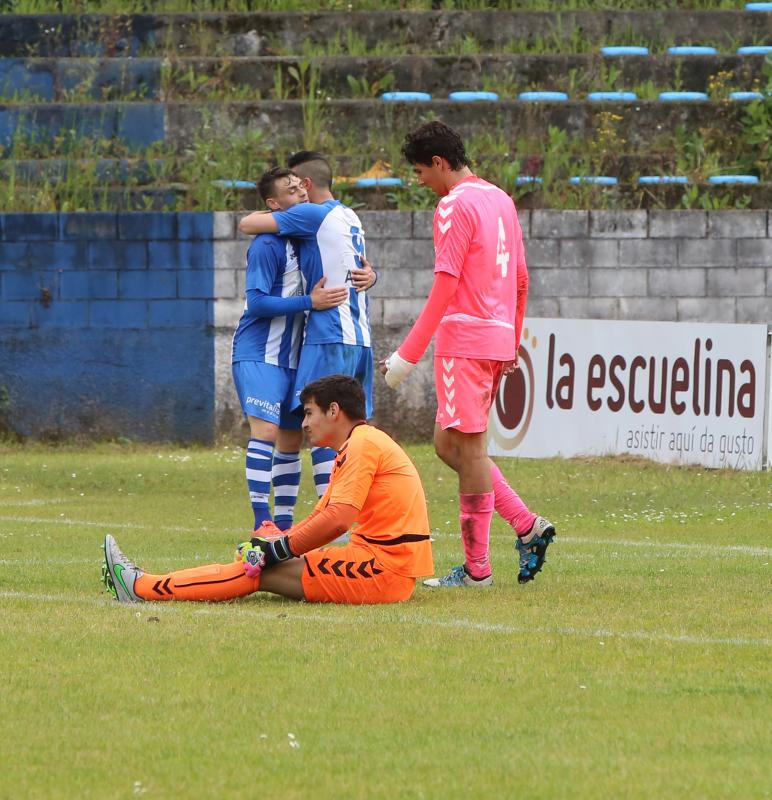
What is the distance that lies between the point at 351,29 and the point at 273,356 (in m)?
11.5

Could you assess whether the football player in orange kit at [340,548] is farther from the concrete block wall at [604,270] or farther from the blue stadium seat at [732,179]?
the blue stadium seat at [732,179]

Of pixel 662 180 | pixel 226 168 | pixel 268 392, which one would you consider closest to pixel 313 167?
pixel 268 392

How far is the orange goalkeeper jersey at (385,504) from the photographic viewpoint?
23.6 ft

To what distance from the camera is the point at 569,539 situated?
10.5m

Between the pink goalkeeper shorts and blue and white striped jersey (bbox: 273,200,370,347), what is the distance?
6.12 feet

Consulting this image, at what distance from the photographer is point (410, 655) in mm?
6074

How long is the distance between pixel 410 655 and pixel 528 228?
12.1 m

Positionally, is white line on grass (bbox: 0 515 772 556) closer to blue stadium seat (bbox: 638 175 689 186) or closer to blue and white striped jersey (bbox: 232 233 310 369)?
blue and white striped jersey (bbox: 232 233 310 369)

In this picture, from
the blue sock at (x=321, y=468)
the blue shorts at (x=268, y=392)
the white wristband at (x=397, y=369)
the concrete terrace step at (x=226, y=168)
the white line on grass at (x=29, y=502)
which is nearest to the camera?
the white wristband at (x=397, y=369)

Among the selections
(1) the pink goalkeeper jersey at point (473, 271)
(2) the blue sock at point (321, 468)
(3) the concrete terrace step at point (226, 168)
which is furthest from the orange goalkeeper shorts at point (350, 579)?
(3) the concrete terrace step at point (226, 168)

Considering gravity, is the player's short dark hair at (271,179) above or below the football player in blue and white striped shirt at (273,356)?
above

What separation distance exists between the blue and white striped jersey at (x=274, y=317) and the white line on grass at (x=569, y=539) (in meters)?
1.42

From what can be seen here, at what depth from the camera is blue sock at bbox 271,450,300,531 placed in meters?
9.93

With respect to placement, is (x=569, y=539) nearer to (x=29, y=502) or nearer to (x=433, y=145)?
(x=433, y=145)
